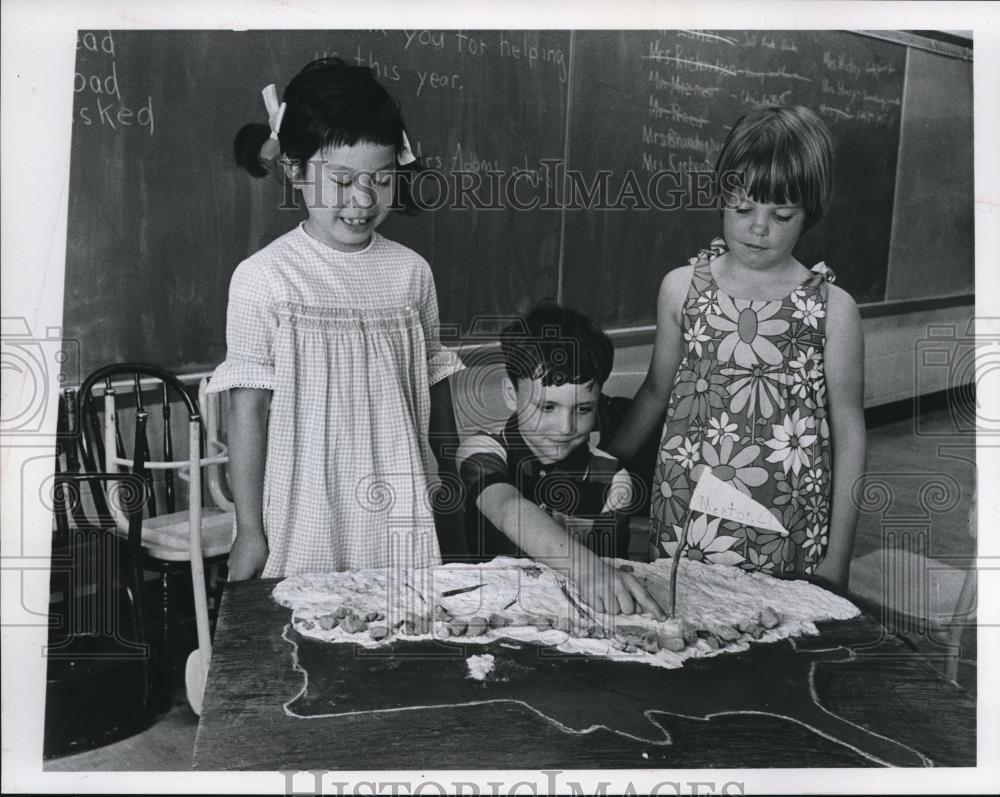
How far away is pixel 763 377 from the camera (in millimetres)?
2250

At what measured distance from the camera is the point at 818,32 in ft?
7.49

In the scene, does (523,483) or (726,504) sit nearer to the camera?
(523,483)

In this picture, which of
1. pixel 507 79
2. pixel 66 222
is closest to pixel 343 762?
pixel 66 222

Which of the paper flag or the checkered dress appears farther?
the paper flag

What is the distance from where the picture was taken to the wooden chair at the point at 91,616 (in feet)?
7.08

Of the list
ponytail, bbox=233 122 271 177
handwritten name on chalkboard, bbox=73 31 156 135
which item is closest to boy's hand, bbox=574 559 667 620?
ponytail, bbox=233 122 271 177

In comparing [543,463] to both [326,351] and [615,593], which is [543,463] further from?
[326,351]

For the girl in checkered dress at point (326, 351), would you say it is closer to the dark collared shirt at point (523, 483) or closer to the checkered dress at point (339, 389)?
the checkered dress at point (339, 389)

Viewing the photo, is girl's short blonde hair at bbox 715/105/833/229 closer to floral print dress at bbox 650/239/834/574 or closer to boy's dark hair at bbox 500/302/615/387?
floral print dress at bbox 650/239/834/574

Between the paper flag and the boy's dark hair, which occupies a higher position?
→ the boy's dark hair

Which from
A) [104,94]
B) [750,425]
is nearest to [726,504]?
[750,425]

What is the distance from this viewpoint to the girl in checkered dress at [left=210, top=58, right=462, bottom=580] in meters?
2.08

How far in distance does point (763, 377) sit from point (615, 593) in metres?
0.61

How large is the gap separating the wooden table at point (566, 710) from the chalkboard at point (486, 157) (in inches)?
29.6
